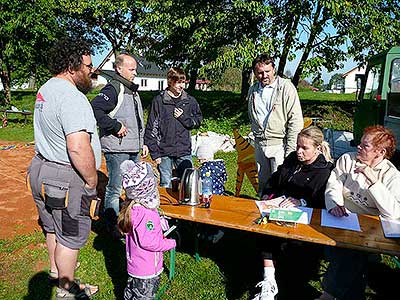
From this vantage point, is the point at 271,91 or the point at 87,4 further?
the point at 87,4

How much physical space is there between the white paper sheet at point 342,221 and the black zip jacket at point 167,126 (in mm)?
1758

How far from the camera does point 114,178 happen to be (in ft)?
12.3

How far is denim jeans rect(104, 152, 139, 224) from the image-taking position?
3.69 meters

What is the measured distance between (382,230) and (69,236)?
2011mm

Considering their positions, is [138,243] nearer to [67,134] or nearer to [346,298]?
[67,134]

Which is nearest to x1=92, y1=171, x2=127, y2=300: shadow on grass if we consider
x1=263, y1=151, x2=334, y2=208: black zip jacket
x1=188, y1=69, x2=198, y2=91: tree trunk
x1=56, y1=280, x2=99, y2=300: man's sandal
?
x1=56, y1=280, x2=99, y2=300: man's sandal

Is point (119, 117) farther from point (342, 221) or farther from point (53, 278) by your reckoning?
point (342, 221)

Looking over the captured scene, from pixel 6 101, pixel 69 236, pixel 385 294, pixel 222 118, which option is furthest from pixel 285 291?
pixel 6 101

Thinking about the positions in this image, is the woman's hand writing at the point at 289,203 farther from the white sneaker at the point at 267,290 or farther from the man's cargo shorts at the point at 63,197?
the man's cargo shorts at the point at 63,197

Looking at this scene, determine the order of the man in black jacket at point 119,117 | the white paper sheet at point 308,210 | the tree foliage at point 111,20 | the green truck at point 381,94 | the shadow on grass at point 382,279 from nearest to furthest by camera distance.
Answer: the white paper sheet at point 308,210
the shadow on grass at point 382,279
the man in black jacket at point 119,117
the green truck at point 381,94
the tree foliage at point 111,20

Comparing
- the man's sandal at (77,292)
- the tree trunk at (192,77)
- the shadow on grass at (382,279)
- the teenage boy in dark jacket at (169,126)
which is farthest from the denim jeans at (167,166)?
the tree trunk at (192,77)

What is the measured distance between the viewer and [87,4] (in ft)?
60.6

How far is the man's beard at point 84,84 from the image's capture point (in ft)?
8.32

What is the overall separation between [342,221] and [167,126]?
203 centimetres
